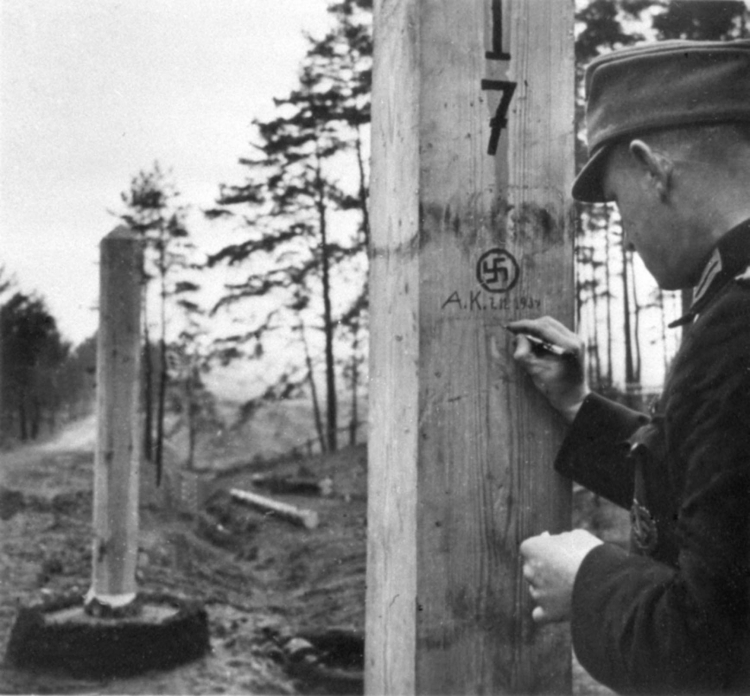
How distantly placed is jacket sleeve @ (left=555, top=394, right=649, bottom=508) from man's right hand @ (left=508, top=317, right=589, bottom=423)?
2.2 inches

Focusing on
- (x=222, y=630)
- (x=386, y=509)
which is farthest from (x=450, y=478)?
(x=222, y=630)

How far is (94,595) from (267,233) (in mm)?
18831

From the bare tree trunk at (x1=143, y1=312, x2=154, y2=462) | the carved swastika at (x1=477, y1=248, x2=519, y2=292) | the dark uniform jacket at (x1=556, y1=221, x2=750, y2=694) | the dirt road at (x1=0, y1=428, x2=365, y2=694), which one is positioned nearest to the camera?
the dark uniform jacket at (x1=556, y1=221, x2=750, y2=694)

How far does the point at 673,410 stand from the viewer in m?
1.23

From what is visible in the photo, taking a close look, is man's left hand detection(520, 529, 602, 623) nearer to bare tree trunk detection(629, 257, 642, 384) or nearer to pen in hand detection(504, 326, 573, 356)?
pen in hand detection(504, 326, 573, 356)

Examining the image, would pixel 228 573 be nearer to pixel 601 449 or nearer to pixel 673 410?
pixel 601 449

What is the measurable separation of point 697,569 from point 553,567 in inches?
11.6

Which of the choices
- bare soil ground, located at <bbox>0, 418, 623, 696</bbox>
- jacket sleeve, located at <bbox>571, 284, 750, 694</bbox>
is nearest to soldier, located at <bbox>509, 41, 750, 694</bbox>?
jacket sleeve, located at <bbox>571, 284, 750, 694</bbox>

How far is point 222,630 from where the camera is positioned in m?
7.71

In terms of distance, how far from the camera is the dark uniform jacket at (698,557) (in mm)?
1110

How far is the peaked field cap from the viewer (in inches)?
55.4

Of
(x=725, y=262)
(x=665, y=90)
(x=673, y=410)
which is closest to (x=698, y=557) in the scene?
(x=673, y=410)

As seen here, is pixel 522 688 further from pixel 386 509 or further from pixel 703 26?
pixel 703 26

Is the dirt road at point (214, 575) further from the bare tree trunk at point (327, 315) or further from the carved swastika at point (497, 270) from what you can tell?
the bare tree trunk at point (327, 315)
